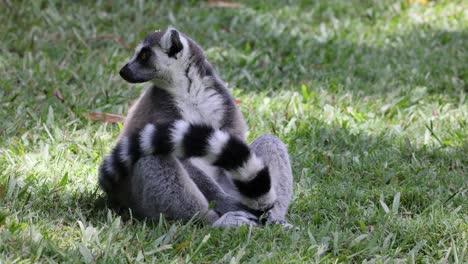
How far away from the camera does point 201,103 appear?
5.24m

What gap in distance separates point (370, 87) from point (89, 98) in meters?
2.83

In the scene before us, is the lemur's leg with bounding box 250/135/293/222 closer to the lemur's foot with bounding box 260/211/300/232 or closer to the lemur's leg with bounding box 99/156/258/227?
the lemur's foot with bounding box 260/211/300/232

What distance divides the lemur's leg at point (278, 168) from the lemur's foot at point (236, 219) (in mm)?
200

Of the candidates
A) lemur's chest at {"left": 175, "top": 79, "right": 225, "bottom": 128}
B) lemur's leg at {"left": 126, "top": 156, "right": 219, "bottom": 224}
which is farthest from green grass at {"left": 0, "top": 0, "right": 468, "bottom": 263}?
lemur's chest at {"left": 175, "top": 79, "right": 225, "bottom": 128}

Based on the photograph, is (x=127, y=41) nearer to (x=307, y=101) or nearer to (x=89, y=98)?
(x=89, y=98)

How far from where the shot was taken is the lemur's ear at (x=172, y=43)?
17.5 ft

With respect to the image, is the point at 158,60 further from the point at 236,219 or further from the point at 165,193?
the point at 236,219

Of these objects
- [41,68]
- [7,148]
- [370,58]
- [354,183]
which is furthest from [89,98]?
[370,58]

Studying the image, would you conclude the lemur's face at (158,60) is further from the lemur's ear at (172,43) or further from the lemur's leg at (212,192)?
the lemur's leg at (212,192)

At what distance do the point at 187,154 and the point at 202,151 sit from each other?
11 centimetres

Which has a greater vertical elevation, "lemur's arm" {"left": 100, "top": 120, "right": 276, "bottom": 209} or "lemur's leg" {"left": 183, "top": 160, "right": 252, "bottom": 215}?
"lemur's arm" {"left": 100, "top": 120, "right": 276, "bottom": 209}

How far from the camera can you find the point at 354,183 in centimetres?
577

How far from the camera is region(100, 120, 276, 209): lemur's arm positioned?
434 centimetres

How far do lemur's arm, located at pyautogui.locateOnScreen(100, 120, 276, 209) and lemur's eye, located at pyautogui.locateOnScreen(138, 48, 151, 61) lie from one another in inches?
A: 34.6
